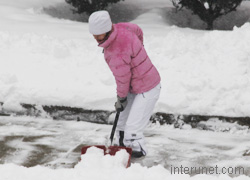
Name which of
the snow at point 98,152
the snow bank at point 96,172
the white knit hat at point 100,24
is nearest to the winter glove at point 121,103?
the snow at point 98,152

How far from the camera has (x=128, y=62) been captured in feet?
12.0

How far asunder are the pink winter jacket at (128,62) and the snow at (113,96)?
0.72 m

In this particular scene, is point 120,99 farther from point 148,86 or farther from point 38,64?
point 38,64

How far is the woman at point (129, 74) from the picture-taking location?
3.60m

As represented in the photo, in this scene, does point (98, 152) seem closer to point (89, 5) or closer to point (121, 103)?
point (121, 103)

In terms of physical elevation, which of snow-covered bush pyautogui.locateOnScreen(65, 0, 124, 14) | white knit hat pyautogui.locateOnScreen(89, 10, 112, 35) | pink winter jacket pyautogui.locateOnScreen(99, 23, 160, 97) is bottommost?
snow-covered bush pyautogui.locateOnScreen(65, 0, 124, 14)

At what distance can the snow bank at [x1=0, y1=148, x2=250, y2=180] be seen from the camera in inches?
125

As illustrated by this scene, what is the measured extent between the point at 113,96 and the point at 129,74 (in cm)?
168

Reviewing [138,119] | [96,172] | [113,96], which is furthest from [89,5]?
[96,172]

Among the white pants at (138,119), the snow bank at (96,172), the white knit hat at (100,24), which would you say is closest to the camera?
the snow bank at (96,172)

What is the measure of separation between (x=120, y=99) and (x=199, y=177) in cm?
113

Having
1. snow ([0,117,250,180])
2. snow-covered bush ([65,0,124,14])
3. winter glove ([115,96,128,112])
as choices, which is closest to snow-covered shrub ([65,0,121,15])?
snow-covered bush ([65,0,124,14])

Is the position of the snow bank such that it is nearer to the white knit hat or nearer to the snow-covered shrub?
the white knit hat

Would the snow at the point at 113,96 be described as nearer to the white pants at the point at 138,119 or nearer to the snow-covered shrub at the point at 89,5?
the white pants at the point at 138,119
